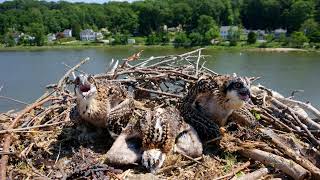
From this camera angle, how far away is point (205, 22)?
8081cm

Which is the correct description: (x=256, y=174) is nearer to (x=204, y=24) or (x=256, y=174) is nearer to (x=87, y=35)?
(x=204, y=24)

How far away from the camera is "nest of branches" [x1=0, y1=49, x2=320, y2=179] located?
4.20 m

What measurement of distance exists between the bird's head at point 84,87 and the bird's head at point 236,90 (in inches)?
46.6

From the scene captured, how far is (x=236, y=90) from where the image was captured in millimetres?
4305

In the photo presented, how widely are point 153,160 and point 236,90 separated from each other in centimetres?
94

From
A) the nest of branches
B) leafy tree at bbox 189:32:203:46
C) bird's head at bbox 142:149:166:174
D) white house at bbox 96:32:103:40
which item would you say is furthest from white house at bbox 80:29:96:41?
bird's head at bbox 142:149:166:174

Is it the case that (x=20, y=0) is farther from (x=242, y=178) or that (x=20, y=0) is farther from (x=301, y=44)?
(x=242, y=178)

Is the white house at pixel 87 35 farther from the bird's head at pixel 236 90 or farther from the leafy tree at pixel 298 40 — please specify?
the bird's head at pixel 236 90

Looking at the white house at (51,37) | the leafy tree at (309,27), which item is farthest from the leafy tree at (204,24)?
the white house at (51,37)

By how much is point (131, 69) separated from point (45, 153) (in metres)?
1.65

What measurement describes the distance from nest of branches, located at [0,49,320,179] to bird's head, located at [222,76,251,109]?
1.42ft

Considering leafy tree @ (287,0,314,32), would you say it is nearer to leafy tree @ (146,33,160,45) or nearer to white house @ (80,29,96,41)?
leafy tree @ (146,33,160,45)

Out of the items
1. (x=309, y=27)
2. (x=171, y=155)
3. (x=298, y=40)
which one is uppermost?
(x=171, y=155)

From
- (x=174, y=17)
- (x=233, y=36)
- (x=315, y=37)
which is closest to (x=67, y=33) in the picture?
(x=174, y=17)
